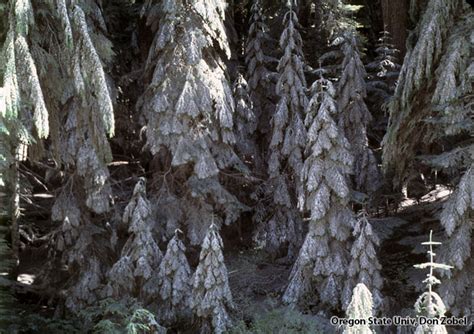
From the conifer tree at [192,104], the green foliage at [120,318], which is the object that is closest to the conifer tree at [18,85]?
the green foliage at [120,318]

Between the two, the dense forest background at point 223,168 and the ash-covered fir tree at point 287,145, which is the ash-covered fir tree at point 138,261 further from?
the ash-covered fir tree at point 287,145

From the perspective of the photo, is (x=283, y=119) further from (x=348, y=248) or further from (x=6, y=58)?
(x=6, y=58)

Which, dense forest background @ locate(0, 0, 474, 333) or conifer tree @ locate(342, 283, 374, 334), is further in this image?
dense forest background @ locate(0, 0, 474, 333)

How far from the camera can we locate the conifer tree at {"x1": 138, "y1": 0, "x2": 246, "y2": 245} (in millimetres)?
9742

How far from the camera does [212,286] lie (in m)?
8.69

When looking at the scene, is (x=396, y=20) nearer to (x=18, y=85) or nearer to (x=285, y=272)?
(x=285, y=272)

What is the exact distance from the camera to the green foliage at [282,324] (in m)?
8.86

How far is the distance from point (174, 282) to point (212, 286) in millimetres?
939

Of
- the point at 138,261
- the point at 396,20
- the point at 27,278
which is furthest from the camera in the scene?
the point at 396,20

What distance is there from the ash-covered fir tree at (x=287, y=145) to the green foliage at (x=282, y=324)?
2.48 meters

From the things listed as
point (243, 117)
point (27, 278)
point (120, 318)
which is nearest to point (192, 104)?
point (243, 117)

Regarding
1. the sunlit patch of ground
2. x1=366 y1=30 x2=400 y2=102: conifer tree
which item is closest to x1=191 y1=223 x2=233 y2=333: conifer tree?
the sunlit patch of ground

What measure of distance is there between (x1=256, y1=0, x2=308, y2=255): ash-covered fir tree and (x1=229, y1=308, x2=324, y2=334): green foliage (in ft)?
8.14

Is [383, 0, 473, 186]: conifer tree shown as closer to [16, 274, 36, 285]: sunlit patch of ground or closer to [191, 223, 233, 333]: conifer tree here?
[191, 223, 233, 333]: conifer tree
